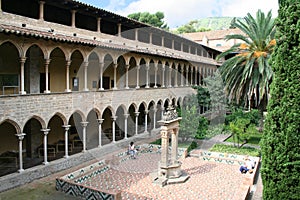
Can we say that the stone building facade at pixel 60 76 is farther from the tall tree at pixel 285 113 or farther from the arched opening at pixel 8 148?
the tall tree at pixel 285 113

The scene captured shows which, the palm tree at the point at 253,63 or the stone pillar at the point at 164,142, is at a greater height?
the palm tree at the point at 253,63

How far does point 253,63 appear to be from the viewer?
888 inches

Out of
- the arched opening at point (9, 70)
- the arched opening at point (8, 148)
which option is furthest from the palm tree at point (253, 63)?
the arched opening at point (8, 148)

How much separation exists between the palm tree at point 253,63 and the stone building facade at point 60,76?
6511 millimetres

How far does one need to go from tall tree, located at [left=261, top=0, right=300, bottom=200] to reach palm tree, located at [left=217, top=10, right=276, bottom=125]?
11889 mm

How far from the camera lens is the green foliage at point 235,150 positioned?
1945 centimetres

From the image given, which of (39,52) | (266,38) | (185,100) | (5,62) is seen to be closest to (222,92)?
(185,100)

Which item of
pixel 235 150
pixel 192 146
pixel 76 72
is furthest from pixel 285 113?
pixel 76 72

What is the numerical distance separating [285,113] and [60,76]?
49.0 ft

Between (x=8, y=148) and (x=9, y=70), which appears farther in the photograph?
(x=8, y=148)

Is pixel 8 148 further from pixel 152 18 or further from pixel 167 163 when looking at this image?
pixel 152 18

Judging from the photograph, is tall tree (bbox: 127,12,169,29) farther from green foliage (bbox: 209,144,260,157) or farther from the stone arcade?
the stone arcade

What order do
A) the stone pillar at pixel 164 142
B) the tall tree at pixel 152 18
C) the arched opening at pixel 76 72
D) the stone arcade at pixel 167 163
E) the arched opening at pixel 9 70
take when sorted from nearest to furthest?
1. the stone arcade at pixel 167 163
2. the stone pillar at pixel 164 142
3. the arched opening at pixel 9 70
4. the arched opening at pixel 76 72
5. the tall tree at pixel 152 18

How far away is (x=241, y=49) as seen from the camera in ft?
78.6
